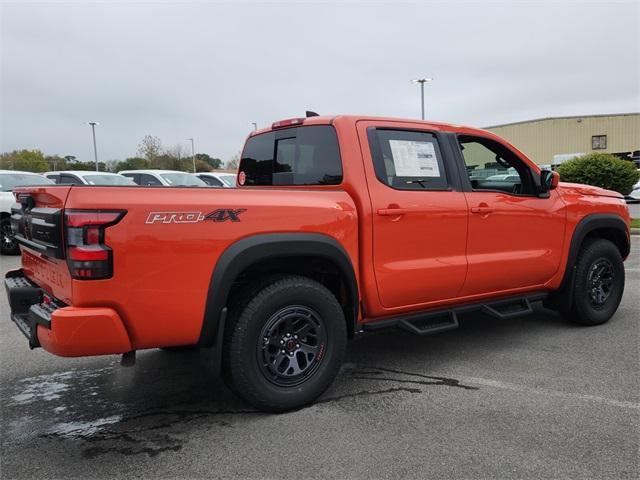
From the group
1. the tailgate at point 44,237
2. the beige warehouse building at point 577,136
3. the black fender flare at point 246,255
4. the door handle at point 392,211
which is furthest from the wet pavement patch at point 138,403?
the beige warehouse building at point 577,136

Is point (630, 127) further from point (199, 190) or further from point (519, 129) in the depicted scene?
point (199, 190)

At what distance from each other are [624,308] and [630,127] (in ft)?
160

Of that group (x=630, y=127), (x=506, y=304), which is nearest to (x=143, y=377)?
(x=506, y=304)

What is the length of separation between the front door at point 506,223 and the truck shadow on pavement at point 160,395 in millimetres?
695

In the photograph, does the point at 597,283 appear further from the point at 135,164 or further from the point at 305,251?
the point at 135,164

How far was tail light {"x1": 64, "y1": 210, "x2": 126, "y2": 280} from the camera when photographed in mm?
2627

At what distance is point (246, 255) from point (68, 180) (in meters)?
11.4

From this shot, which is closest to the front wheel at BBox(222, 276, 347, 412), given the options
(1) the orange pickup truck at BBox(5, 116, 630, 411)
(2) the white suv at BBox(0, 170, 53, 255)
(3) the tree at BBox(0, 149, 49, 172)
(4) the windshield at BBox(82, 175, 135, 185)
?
(1) the orange pickup truck at BBox(5, 116, 630, 411)

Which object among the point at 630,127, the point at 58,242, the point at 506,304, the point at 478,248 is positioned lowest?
the point at 506,304

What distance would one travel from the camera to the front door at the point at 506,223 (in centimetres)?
413

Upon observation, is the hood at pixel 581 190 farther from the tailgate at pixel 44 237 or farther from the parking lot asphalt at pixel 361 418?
the tailgate at pixel 44 237

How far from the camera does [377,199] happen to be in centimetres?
A: 357

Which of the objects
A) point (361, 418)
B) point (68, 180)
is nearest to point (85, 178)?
point (68, 180)

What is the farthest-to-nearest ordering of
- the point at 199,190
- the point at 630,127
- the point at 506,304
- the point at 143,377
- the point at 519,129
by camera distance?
the point at 519,129, the point at 630,127, the point at 506,304, the point at 143,377, the point at 199,190
